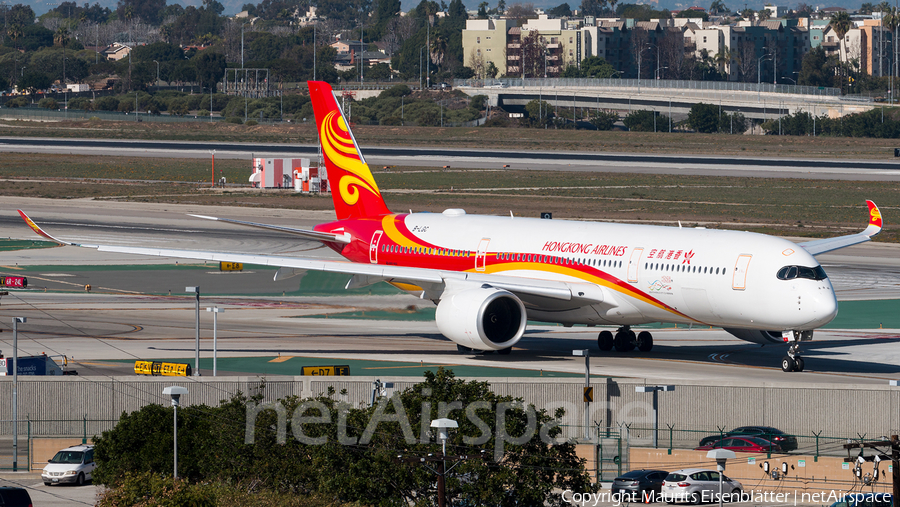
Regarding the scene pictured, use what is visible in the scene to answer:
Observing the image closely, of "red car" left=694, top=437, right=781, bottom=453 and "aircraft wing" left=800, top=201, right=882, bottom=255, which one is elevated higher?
"aircraft wing" left=800, top=201, right=882, bottom=255

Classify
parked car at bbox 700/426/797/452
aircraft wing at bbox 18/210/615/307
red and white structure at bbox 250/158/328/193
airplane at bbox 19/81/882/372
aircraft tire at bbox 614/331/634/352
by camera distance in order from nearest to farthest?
parked car at bbox 700/426/797/452
airplane at bbox 19/81/882/372
aircraft wing at bbox 18/210/615/307
aircraft tire at bbox 614/331/634/352
red and white structure at bbox 250/158/328/193

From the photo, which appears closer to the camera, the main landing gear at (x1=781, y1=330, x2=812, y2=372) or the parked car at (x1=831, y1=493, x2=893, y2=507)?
the parked car at (x1=831, y1=493, x2=893, y2=507)

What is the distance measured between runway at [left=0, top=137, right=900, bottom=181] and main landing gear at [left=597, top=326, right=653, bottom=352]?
9244cm

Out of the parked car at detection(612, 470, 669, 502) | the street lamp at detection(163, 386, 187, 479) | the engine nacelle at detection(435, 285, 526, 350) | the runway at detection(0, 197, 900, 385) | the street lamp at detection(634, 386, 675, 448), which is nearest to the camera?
the street lamp at detection(163, 386, 187, 479)

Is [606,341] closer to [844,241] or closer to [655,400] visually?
[655,400]

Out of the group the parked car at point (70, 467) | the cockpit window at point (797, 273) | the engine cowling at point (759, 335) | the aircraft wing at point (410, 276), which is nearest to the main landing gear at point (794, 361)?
the engine cowling at point (759, 335)

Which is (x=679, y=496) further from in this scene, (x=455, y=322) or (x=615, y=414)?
(x=455, y=322)

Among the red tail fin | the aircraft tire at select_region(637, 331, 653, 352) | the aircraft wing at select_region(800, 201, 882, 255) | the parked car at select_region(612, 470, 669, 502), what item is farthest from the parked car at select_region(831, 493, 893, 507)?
the red tail fin

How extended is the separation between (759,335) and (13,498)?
2896cm

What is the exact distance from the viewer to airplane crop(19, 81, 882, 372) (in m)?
41.5

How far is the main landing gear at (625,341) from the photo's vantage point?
49250 millimetres

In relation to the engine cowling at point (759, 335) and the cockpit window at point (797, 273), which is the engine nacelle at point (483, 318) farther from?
the cockpit window at point (797, 273)

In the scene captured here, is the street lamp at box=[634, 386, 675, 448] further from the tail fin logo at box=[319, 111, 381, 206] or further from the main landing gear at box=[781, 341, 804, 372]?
the tail fin logo at box=[319, 111, 381, 206]

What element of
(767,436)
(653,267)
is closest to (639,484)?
(767,436)
